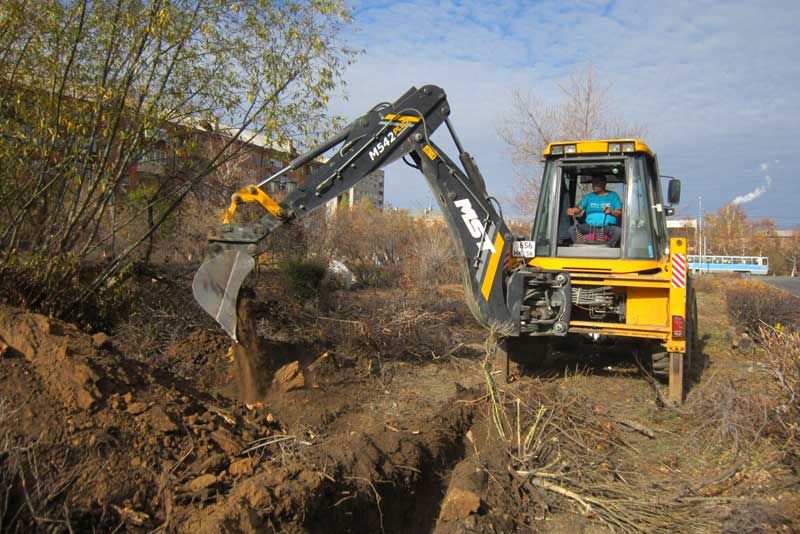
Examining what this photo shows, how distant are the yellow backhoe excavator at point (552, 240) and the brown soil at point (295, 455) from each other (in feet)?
2.91

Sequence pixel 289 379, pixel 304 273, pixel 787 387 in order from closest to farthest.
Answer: pixel 787 387, pixel 289 379, pixel 304 273

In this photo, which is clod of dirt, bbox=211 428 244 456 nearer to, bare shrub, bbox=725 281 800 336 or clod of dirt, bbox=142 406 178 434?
clod of dirt, bbox=142 406 178 434

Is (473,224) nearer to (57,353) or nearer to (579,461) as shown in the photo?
(579,461)

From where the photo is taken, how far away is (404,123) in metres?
6.50

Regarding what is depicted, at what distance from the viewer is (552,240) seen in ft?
24.2

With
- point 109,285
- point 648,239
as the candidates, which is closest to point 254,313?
point 109,285

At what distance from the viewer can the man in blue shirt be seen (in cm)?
723

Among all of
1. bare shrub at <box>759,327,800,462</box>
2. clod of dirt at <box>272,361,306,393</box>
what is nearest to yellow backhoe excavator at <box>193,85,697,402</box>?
bare shrub at <box>759,327,800,462</box>

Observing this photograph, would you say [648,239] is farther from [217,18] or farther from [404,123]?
[217,18]

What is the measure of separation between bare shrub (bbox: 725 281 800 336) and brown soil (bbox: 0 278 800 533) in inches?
261

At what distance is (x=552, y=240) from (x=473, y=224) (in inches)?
44.5

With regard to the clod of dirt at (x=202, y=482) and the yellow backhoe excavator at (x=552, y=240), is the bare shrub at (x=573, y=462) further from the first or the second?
the clod of dirt at (x=202, y=482)

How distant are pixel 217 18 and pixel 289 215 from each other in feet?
10.1

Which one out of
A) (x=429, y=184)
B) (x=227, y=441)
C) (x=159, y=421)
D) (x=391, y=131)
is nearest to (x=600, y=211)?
(x=429, y=184)
